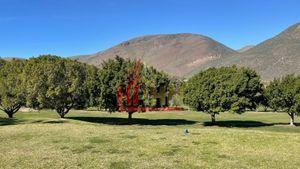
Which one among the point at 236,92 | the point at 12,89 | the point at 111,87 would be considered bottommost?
the point at 236,92

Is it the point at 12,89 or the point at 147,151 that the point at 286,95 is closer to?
the point at 147,151

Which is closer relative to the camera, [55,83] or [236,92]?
[55,83]

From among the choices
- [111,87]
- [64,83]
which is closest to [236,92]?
[111,87]

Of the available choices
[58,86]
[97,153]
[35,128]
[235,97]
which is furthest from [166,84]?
[97,153]

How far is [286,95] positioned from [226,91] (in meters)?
13.3

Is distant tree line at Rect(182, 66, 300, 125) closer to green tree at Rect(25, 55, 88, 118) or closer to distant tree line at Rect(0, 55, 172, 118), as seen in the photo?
distant tree line at Rect(0, 55, 172, 118)

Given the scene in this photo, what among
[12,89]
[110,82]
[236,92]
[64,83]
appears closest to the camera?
[236,92]

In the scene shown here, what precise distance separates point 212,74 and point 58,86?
30.9m

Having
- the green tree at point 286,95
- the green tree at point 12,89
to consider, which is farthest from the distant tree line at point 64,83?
the green tree at point 286,95

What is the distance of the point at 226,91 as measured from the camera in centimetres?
6481

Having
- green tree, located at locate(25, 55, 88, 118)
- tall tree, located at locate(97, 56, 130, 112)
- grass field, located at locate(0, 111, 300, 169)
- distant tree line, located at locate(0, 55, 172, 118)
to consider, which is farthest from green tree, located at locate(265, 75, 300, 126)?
green tree, located at locate(25, 55, 88, 118)

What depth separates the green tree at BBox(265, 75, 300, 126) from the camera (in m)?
67.2

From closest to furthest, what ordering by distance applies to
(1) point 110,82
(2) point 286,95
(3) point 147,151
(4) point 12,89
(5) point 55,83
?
(3) point 147,151 → (5) point 55,83 → (4) point 12,89 → (2) point 286,95 → (1) point 110,82

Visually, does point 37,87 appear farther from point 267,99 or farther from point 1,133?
point 267,99
